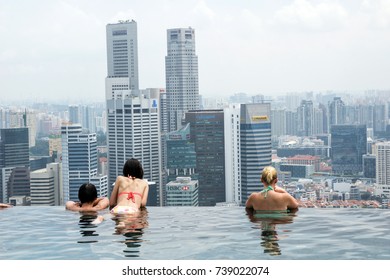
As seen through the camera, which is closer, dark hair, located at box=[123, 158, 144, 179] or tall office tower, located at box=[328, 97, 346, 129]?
dark hair, located at box=[123, 158, 144, 179]

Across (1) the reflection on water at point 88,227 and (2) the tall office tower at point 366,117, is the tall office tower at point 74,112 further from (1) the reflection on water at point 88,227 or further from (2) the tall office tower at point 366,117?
(1) the reflection on water at point 88,227

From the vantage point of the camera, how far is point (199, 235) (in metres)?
3.00

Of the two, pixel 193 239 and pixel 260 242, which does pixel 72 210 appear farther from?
pixel 260 242

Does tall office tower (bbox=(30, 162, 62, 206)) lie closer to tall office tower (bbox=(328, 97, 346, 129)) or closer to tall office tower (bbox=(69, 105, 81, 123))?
tall office tower (bbox=(69, 105, 81, 123))

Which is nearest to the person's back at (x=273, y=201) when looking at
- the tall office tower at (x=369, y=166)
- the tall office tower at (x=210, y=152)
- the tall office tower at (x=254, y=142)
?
the tall office tower at (x=369, y=166)

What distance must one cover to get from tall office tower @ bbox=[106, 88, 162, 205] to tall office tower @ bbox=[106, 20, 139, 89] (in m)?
14.0

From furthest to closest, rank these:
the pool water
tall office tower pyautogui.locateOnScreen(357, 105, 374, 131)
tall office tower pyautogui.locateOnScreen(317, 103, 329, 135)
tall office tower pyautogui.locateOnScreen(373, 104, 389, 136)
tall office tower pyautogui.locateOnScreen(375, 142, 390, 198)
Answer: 1. tall office tower pyautogui.locateOnScreen(317, 103, 329, 135)
2. tall office tower pyautogui.locateOnScreen(357, 105, 374, 131)
3. tall office tower pyautogui.locateOnScreen(373, 104, 389, 136)
4. tall office tower pyautogui.locateOnScreen(375, 142, 390, 198)
5. the pool water

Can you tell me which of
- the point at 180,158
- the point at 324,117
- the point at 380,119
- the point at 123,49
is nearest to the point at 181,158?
the point at 180,158

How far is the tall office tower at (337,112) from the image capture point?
45.4 meters

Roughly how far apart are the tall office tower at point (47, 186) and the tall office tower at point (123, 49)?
72.7 ft

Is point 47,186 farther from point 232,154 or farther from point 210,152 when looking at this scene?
point 232,154

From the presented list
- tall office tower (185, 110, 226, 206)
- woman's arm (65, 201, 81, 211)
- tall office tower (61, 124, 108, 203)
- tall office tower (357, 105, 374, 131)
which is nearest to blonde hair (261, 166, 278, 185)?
woman's arm (65, 201, 81, 211)

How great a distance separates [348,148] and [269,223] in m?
40.8

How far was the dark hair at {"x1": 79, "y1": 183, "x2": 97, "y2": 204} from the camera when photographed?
11.5ft
